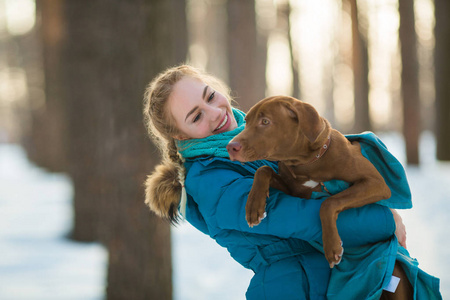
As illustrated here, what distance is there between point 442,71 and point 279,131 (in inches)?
468

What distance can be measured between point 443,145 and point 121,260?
11.6 metres

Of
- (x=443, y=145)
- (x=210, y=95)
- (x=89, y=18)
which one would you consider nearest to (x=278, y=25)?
(x=443, y=145)

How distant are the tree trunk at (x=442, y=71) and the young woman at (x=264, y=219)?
11297 millimetres

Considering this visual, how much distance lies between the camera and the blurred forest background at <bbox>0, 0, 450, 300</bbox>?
4016 millimetres

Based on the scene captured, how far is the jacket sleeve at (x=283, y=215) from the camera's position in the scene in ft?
6.69

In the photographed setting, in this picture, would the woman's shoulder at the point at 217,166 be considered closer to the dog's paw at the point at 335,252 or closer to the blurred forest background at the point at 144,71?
the dog's paw at the point at 335,252

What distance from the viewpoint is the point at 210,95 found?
8.63ft

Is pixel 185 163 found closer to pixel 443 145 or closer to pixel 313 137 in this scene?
pixel 313 137

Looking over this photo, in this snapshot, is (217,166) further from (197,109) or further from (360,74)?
(360,74)

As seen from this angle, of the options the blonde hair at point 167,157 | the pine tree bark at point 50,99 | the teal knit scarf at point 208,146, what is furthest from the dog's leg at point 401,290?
the pine tree bark at point 50,99

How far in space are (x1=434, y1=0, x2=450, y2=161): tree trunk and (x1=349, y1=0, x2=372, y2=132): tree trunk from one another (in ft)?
11.6

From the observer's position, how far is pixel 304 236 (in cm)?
209

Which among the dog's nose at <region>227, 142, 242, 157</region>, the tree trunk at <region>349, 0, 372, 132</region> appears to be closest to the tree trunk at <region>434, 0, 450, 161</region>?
the tree trunk at <region>349, 0, 372, 132</region>

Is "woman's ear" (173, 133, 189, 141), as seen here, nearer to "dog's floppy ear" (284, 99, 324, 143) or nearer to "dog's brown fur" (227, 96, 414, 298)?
"dog's brown fur" (227, 96, 414, 298)
